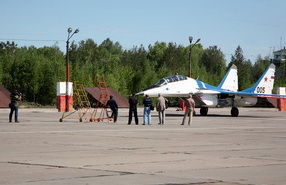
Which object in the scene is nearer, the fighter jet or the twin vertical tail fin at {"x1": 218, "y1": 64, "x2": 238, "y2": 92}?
the fighter jet

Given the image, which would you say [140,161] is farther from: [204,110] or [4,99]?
[4,99]

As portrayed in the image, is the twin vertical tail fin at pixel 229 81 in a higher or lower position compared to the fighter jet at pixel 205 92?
higher

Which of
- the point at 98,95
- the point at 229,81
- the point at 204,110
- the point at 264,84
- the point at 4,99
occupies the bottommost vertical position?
the point at 204,110

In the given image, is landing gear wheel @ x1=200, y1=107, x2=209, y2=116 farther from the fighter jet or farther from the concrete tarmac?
the concrete tarmac

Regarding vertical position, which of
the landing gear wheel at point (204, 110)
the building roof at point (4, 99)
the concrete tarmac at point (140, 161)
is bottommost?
the concrete tarmac at point (140, 161)

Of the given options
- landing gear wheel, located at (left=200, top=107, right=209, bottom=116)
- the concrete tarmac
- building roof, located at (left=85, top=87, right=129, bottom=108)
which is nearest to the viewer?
the concrete tarmac

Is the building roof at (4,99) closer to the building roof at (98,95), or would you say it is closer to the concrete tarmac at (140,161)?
the building roof at (98,95)

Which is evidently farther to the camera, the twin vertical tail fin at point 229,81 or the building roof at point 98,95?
the building roof at point 98,95

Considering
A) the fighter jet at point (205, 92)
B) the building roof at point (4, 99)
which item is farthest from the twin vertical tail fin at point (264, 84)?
the building roof at point (4, 99)

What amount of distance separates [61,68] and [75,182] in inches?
2295

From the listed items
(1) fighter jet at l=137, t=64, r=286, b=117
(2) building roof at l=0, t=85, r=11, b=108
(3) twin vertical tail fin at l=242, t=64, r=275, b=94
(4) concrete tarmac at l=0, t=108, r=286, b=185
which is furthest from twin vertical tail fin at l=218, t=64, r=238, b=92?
(4) concrete tarmac at l=0, t=108, r=286, b=185

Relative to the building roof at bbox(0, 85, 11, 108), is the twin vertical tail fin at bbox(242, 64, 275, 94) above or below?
above

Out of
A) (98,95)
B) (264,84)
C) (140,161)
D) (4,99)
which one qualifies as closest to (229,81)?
(264,84)

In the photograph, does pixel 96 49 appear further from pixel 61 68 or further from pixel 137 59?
pixel 61 68
